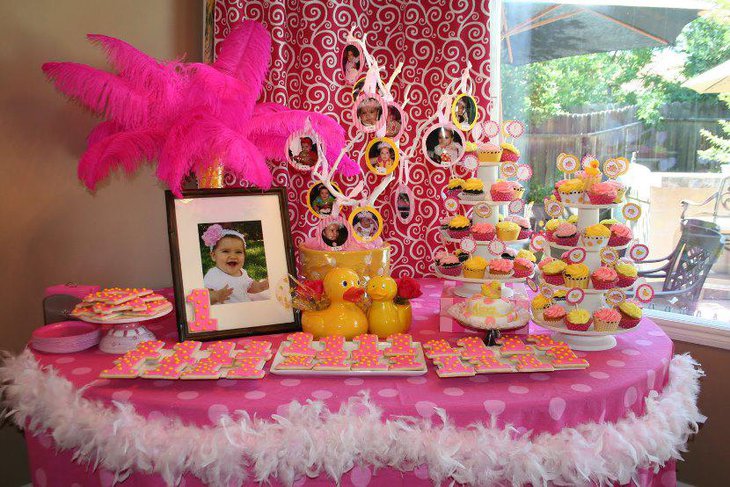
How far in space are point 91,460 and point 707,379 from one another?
64.1 inches

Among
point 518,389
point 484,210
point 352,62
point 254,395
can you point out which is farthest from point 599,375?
point 352,62

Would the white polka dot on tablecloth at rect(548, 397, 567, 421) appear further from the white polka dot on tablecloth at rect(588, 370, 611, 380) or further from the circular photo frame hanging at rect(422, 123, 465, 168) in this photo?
the circular photo frame hanging at rect(422, 123, 465, 168)

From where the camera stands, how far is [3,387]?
4.03 ft

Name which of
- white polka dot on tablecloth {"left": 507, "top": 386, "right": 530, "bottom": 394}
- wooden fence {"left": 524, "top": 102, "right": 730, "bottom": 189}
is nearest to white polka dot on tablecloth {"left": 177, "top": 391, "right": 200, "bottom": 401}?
white polka dot on tablecloth {"left": 507, "top": 386, "right": 530, "bottom": 394}

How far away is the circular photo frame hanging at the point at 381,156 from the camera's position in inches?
63.3

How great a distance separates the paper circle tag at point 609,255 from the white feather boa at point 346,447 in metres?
0.38

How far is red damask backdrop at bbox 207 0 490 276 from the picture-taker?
181cm

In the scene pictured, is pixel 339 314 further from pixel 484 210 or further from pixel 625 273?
pixel 625 273

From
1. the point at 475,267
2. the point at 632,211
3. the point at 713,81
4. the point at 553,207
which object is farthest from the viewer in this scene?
the point at 713,81

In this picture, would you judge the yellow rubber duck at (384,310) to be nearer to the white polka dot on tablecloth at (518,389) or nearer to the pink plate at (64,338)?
the white polka dot on tablecloth at (518,389)

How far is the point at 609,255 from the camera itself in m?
1.27

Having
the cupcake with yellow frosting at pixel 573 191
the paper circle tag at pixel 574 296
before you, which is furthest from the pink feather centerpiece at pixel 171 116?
the paper circle tag at pixel 574 296

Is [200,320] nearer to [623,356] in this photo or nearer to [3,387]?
[3,387]

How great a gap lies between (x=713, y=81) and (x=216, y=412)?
1.70 m
